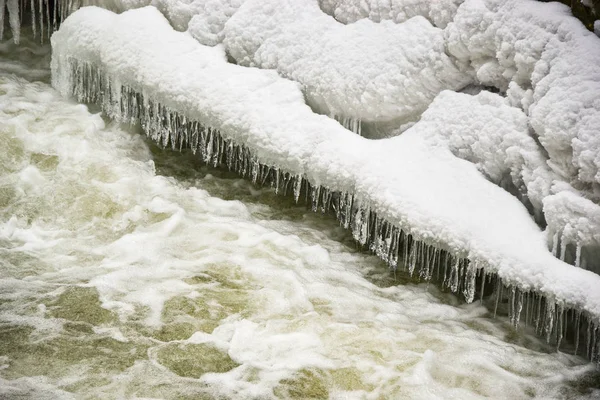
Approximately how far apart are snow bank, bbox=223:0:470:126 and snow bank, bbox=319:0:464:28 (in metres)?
→ 0.06

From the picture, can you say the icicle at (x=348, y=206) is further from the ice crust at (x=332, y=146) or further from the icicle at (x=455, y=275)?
the icicle at (x=455, y=275)

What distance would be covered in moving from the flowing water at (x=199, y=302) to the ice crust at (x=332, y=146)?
43 cm

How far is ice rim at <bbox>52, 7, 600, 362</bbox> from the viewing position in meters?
3.42

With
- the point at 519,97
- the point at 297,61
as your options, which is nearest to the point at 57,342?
the point at 297,61

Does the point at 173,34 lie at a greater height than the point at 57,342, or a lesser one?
greater

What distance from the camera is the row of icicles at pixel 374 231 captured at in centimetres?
355

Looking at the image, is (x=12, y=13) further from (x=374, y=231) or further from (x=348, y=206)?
(x=374, y=231)

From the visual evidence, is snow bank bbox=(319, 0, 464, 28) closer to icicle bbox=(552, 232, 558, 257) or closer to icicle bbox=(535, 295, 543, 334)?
icicle bbox=(552, 232, 558, 257)

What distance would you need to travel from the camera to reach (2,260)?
3771 mm

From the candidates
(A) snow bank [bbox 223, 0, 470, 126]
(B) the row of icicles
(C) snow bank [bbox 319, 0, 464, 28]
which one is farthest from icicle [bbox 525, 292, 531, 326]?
(C) snow bank [bbox 319, 0, 464, 28]

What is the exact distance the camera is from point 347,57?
4.45 metres

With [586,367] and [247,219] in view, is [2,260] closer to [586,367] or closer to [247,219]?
[247,219]

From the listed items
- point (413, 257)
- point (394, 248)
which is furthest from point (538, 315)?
point (394, 248)

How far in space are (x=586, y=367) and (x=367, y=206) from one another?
1.52 m
